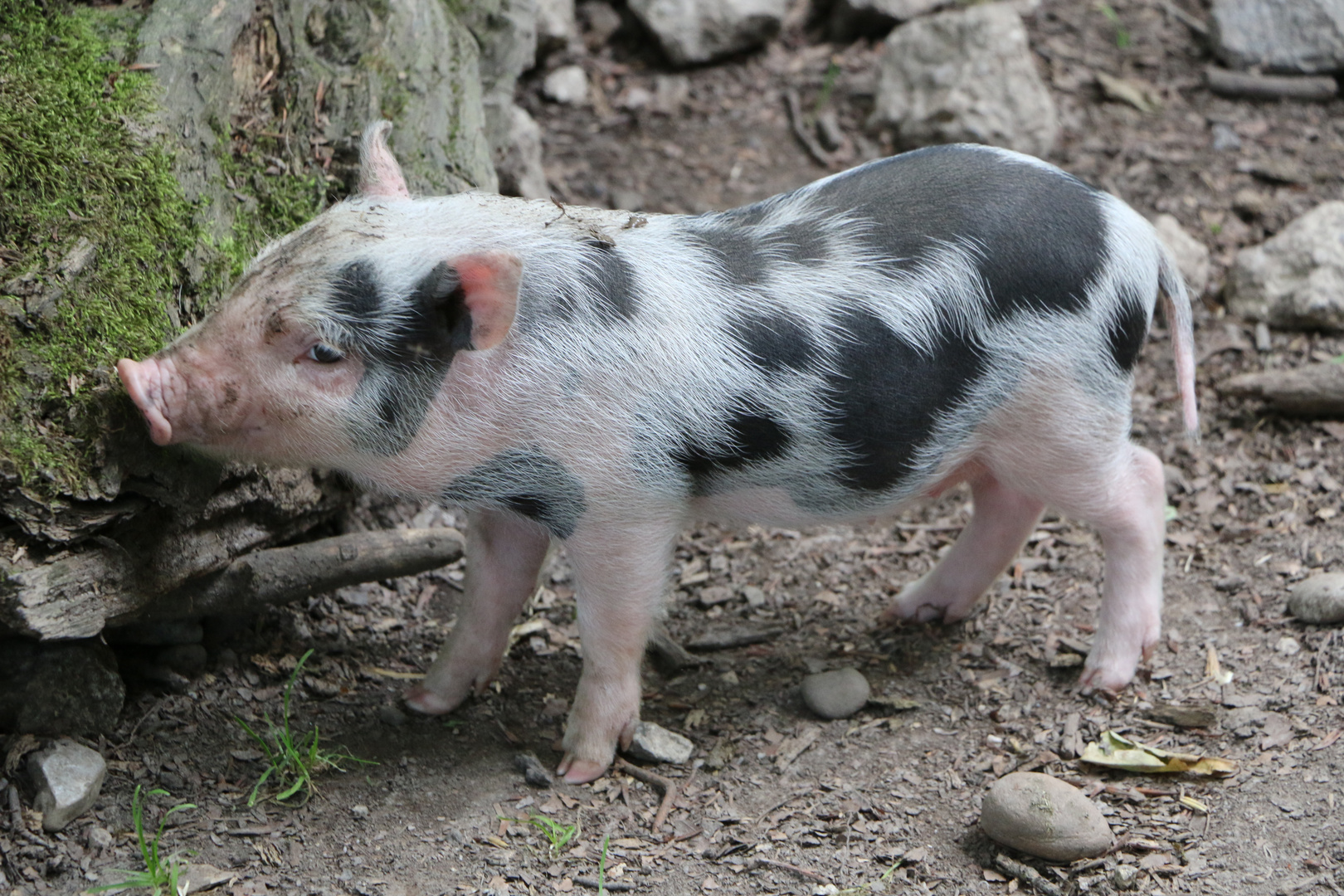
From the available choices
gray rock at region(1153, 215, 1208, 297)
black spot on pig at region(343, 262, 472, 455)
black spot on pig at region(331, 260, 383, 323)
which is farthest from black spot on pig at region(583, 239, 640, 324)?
gray rock at region(1153, 215, 1208, 297)

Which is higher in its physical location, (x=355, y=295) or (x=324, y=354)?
(x=355, y=295)

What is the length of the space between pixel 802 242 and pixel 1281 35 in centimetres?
501

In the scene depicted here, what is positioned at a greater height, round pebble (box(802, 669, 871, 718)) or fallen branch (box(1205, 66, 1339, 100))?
fallen branch (box(1205, 66, 1339, 100))

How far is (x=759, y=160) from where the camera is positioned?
24.1ft

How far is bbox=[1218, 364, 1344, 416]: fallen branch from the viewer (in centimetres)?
553

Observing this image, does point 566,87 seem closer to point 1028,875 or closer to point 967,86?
point 967,86

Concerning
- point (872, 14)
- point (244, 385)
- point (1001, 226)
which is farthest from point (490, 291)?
point (872, 14)

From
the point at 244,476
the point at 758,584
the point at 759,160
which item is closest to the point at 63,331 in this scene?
the point at 244,476

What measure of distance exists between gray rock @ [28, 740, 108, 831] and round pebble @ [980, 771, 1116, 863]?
254 centimetres

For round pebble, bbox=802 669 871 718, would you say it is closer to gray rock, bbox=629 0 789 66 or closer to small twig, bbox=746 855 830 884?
small twig, bbox=746 855 830 884

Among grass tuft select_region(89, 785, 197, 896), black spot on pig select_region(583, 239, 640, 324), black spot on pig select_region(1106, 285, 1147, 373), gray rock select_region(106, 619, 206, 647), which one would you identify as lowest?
grass tuft select_region(89, 785, 197, 896)

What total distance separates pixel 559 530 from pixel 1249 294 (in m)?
3.93

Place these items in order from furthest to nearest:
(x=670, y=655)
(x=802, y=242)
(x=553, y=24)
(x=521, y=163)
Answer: (x=553, y=24) < (x=521, y=163) < (x=670, y=655) < (x=802, y=242)

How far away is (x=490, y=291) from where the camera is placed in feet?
11.5
